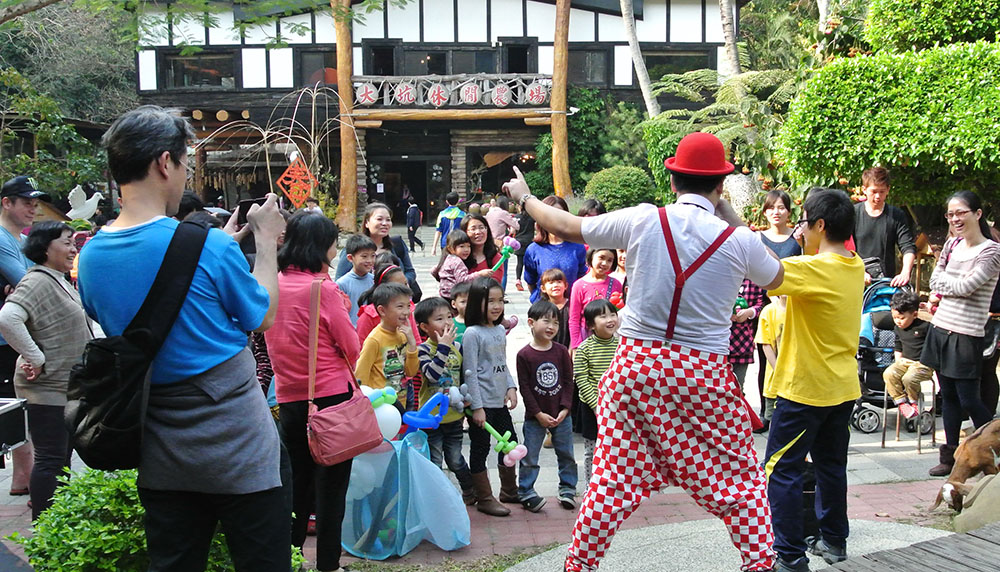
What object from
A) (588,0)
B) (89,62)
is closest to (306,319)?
(588,0)

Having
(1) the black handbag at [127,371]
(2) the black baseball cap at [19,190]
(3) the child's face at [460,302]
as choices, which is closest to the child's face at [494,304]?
(3) the child's face at [460,302]

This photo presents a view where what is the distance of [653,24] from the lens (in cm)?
2567

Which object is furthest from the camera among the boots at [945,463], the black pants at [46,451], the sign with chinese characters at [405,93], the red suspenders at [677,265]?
the sign with chinese characters at [405,93]

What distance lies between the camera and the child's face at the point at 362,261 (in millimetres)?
6184

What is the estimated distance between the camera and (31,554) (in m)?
3.26

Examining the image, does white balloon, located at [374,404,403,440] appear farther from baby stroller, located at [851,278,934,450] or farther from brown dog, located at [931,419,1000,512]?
baby stroller, located at [851,278,934,450]

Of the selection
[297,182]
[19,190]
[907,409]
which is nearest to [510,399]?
[907,409]

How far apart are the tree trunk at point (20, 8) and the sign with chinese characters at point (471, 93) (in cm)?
1966

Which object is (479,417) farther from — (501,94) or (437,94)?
(437,94)

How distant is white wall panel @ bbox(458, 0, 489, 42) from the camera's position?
2581cm

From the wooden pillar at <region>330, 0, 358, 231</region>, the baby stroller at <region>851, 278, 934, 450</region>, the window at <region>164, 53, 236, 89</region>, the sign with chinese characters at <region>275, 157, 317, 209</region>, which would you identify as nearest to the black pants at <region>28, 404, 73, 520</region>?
the baby stroller at <region>851, 278, 934, 450</region>

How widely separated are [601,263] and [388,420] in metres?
2.61

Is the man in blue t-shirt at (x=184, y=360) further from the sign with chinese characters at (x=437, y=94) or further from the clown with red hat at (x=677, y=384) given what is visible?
the sign with chinese characters at (x=437, y=94)

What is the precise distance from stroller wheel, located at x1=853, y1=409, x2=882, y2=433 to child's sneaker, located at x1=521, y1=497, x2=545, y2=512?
2959 millimetres
